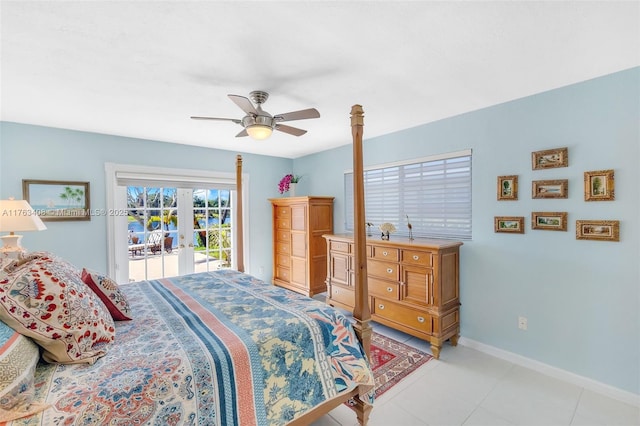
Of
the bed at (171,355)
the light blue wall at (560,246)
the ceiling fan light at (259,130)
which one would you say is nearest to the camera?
the bed at (171,355)

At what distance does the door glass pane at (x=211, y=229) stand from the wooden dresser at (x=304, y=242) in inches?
32.3

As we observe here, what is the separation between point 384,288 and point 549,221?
159 cm

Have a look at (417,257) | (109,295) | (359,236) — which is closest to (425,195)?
(417,257)

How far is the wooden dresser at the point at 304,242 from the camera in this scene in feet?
14.0

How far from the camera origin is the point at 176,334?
4.96ft

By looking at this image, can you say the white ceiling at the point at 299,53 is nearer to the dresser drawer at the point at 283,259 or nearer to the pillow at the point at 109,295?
the pillow at the point at 109,295

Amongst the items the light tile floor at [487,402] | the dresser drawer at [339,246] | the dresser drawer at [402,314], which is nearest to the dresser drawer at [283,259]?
the dresser drawer at [339,246]

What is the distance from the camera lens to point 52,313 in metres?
1.22

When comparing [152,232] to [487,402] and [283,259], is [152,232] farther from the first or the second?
[487,402]

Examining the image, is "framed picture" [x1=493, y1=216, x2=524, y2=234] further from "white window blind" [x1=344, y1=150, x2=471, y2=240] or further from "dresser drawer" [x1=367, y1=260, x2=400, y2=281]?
"dresser drawer" [x1=367, y1=260, x2=400, y2=281]

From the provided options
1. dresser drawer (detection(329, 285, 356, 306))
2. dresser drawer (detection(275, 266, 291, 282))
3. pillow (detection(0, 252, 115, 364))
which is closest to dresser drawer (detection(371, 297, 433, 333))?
dresser drawer (detection(329, 285, 356, 306))

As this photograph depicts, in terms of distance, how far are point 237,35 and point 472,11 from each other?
1.22 meters

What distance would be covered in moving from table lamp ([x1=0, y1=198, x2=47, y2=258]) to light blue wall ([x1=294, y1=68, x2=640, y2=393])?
3.13 meters

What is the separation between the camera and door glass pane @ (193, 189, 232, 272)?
14.1 ft
